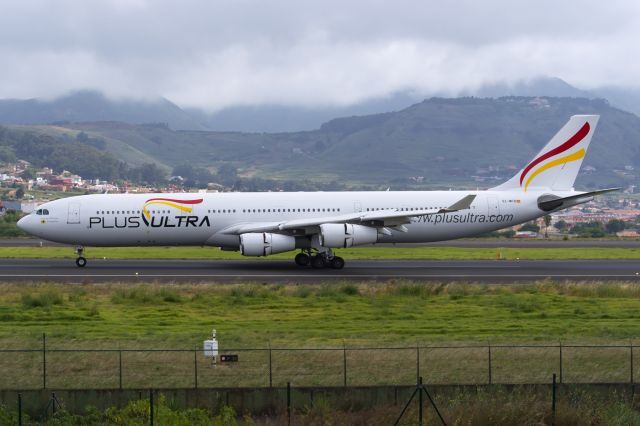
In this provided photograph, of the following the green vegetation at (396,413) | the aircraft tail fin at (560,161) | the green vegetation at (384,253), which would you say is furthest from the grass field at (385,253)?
the green vegetation at (396,413)

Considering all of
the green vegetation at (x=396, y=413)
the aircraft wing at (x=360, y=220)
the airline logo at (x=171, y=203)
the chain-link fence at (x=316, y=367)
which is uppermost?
the airline logo at (x=171, y=203)

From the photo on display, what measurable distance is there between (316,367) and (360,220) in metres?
22.8

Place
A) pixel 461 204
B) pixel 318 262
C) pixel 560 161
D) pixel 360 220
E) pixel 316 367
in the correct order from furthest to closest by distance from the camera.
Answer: pixel 560 161, pixel 318 262, pixel 360 220, pixel 461 204, pixel 316 367

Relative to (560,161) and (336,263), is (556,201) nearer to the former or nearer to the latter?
(560,161)

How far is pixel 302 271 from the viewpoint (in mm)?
46031

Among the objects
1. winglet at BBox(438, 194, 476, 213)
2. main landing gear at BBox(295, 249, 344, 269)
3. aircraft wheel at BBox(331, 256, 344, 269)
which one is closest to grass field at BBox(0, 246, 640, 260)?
main landing gear at BBox(295, 249, 344, 269)

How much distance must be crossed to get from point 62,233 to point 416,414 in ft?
107

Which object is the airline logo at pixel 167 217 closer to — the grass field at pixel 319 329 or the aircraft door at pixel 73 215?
the aircraft door at pixel 73 215

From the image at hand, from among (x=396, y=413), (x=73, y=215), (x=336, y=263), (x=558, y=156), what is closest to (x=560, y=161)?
(x=558, y=156)

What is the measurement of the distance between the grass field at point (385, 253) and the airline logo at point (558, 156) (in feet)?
19.6

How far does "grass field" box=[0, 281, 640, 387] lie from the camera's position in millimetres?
22500

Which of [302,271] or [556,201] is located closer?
[302,271]

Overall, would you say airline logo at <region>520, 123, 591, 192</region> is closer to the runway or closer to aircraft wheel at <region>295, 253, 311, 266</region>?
the runway

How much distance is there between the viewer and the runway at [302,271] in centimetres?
4259
